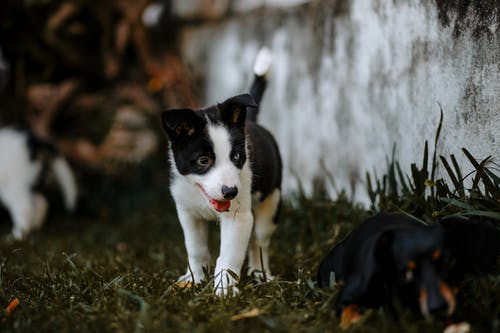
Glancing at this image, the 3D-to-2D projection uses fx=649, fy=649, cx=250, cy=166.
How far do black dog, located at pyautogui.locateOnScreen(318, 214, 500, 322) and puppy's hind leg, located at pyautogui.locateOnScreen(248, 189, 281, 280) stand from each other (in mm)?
1217

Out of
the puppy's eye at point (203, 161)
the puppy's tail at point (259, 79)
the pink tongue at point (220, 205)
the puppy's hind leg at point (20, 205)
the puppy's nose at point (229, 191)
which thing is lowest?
the puppy's hind leg at point (20, 205)

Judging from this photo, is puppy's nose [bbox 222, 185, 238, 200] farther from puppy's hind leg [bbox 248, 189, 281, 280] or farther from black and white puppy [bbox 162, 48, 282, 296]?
puppy's hind leg [bbox 248, 189, 281, 280]

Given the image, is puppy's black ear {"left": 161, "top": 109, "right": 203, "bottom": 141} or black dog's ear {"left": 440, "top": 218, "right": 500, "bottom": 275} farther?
puppy's black ear {"left": 161, "top": 109, "right": 203, "bottom": 141}

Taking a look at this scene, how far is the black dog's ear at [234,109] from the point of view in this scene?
330 cm

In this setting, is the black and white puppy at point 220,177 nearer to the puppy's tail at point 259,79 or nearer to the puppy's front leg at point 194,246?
the puppy's front leg at point 194,246

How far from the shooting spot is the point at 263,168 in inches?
146

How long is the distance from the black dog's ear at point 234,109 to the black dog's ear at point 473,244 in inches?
48.9

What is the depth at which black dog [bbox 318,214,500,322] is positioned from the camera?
239 centimetres

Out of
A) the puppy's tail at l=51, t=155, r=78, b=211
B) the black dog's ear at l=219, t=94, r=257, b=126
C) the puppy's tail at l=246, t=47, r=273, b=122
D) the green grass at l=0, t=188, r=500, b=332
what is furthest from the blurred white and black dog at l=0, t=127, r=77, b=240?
the black dog's ear at l=219, t=94, r=257, b=126

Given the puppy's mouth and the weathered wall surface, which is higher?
the weathered wall surface

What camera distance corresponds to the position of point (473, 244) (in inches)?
99.2

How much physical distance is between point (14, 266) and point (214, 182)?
5.54 feet

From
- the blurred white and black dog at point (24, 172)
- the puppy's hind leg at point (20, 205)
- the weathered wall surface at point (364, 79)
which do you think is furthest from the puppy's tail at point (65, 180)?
the weathered wall surface at point (364, 79)

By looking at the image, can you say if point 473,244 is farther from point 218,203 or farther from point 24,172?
point 24,172
